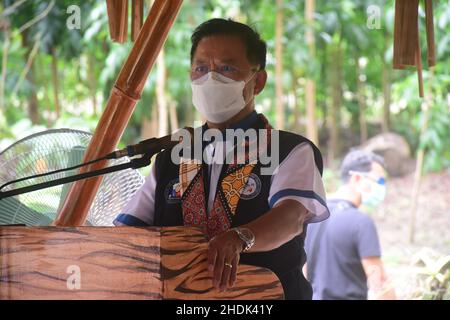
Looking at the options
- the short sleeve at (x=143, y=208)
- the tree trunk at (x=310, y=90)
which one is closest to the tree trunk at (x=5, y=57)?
the tree trunk at (x=310, y=90)

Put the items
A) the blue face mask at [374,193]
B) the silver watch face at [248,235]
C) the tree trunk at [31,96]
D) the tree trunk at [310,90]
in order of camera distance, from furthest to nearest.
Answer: the tree trunk at [31,96], the tree trunk at [310,90], the blue face mask at [374,193], the silver watch face at [248,235]

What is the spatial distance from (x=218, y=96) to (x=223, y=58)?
3.8 inches

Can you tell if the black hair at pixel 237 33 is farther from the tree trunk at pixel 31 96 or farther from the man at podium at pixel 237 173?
the tree trunk at pixel 31 96

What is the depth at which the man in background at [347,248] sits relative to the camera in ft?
11.0

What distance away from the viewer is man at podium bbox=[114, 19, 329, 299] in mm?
1539

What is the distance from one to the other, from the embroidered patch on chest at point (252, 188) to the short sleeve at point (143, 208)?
262 mm

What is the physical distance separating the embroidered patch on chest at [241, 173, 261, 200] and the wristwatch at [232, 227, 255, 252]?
9.2 inches

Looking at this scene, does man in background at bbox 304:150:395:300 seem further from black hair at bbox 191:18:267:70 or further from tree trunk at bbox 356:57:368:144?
tree trunk at bbox 356:57:368:144

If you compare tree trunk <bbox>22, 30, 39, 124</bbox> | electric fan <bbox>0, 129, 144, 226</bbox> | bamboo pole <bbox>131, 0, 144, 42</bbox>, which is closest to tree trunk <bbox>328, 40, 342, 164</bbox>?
tree trunk <bbox>22, 30, 39, 124</bbox>

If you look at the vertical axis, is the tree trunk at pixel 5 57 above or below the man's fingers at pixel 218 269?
above

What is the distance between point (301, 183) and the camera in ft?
4.99

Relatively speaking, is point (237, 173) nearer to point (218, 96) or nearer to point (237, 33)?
point (218, 96)
